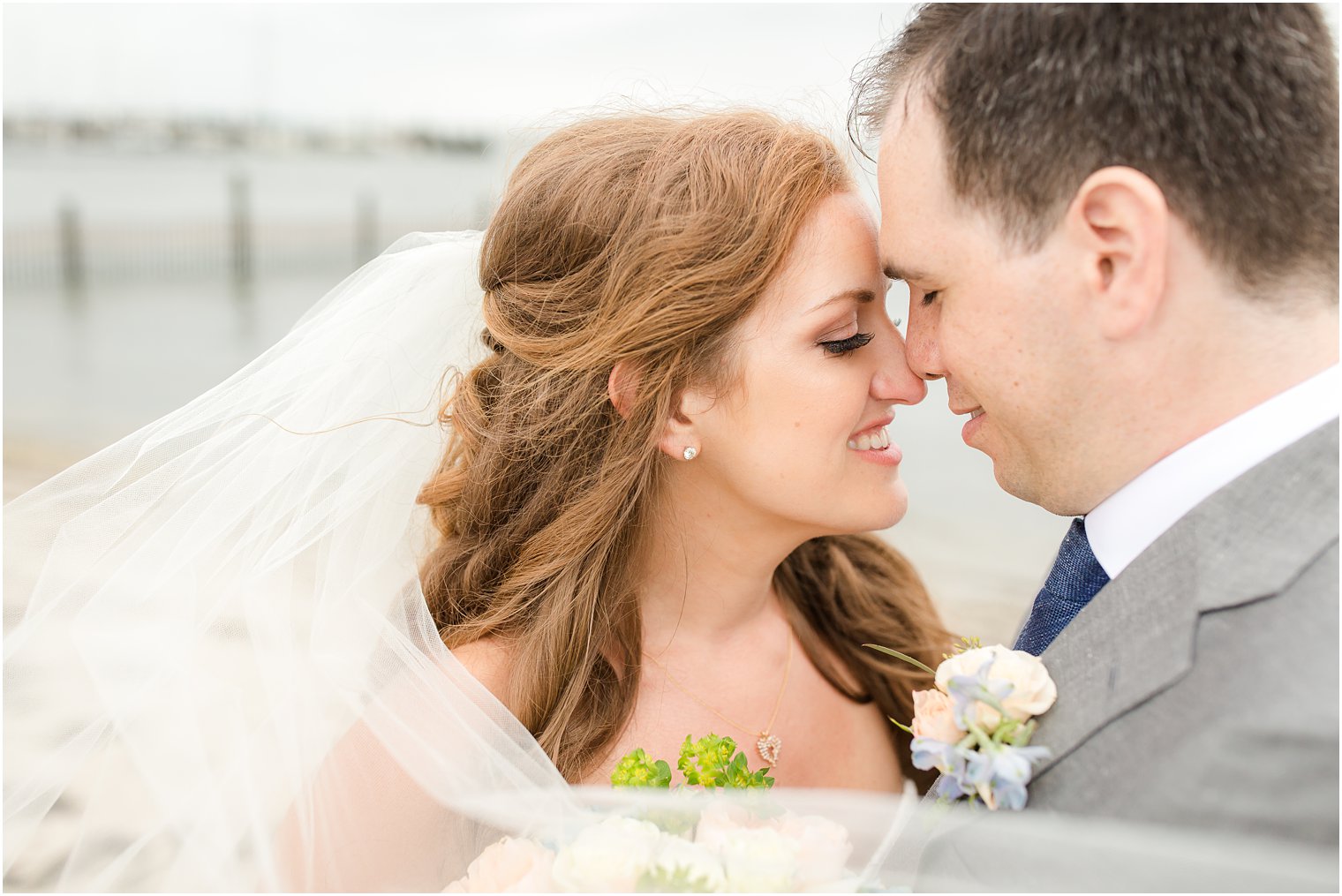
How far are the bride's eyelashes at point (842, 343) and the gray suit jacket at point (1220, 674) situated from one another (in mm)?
967

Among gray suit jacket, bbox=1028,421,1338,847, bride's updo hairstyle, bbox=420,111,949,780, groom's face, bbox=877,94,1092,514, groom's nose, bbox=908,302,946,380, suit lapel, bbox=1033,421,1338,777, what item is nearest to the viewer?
gray suit jacket, bbox=1028,421,1338,847

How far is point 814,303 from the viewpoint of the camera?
263 cm

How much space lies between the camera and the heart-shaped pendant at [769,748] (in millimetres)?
3037

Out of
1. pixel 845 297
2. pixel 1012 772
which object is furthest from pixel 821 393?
pixel 1012 772

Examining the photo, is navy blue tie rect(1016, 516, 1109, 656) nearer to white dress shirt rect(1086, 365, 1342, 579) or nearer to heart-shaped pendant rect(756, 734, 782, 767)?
white dress shirt rect(1086, 365, 1342, 579)

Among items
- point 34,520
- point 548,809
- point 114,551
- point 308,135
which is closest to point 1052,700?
point 548,809

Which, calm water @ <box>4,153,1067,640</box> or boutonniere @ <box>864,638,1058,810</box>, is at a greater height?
boutonniere @ <box>864,638,1058,810</box>

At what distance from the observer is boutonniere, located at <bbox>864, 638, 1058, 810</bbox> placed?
1.74 m

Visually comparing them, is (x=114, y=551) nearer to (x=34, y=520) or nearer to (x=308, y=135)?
(x=34, y=520)

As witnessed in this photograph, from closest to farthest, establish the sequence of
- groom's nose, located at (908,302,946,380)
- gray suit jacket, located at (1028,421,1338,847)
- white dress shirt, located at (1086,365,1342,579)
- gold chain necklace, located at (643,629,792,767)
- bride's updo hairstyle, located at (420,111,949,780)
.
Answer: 1. gray suit jacket, located at (1028,421,1338,847)
2. white dress shirt, located at (1086,365,1342,579)
3. groom's nose, located at (908,302,946,380)
4. bride's updo hairstyle, located at (420,111,949,780)
5. gold chain necklace, located at (643,629,792,767)

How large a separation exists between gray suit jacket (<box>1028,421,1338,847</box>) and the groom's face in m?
0.40

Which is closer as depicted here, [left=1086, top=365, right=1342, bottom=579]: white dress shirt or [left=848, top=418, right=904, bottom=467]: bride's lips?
[left=1086, top=365, right=1342, bottom=579]: white dress shirt

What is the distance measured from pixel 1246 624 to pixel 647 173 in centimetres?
168

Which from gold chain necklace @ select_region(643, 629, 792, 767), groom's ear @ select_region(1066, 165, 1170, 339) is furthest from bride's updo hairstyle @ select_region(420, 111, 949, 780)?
groom's ear @ select_region(1066, 165, 1170, 339)
